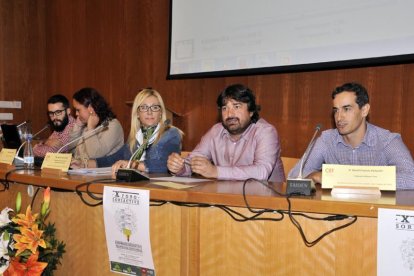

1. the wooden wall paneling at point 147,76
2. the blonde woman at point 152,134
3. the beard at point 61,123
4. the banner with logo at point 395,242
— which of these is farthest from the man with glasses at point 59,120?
the banner with logo at point 395,242

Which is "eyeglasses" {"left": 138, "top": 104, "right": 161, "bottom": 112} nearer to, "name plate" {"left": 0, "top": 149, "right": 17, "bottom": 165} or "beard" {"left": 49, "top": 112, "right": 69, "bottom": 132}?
"name plate" {"left": 0, "top": 149, "right": 17, "bottom": 165}

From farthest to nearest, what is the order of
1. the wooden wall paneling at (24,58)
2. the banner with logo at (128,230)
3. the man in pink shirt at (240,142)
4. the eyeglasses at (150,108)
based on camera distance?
the wooden wall paneling at (24,58) → the eyeglasses at (150,108) → the man in pink shirt at (240,142) → the banner with logo at (128,230)

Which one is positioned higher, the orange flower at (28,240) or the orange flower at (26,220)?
the orange flower at (26,220)

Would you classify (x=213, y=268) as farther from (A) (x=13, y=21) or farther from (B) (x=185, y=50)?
(A) (x=13, y=21)

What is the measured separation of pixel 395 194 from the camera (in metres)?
1.35

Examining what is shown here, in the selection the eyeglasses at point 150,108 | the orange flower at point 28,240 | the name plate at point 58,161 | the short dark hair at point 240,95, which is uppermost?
the short dark hair at point 240,95

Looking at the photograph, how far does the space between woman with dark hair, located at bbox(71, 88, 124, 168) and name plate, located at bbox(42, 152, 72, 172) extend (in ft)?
3.09

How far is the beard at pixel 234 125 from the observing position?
7.52 ft

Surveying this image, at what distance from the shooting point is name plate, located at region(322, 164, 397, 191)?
1.33 m

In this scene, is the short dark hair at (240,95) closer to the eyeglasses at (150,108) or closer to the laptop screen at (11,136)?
the eyeglasses at (150,108)

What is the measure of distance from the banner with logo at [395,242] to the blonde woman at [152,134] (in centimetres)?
143

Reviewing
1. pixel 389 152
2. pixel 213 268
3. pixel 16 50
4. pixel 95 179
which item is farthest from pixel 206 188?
pixel 16 50

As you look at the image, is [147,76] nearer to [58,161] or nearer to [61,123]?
[61,123]

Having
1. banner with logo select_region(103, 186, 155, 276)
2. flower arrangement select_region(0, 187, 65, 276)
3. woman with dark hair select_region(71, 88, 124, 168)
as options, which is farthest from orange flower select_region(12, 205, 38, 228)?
woman with dark hair select_region(71, 88, 124, 168)
